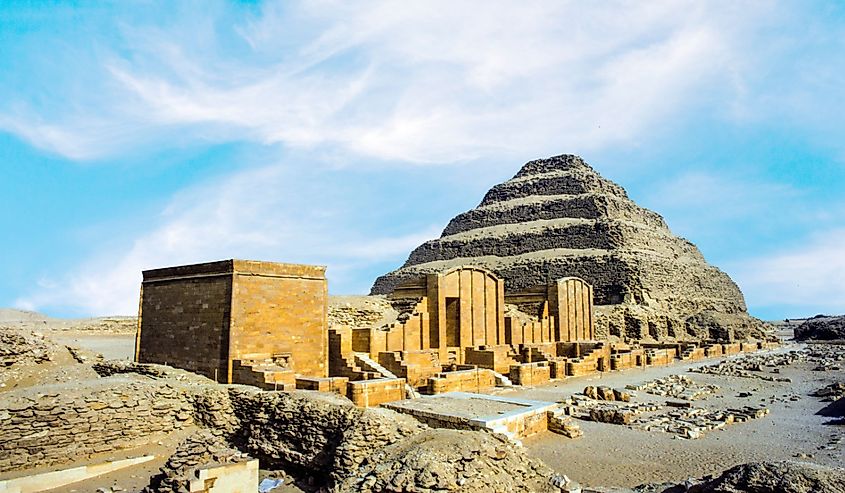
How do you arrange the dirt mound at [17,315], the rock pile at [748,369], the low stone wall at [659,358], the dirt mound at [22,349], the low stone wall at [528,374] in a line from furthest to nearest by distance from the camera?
the dirt mound at [17,315] → the low stone wall at [659,358] → the rock pile at [748,369] → the low stone wall at [528,374] → the dirt mound at [22,349]

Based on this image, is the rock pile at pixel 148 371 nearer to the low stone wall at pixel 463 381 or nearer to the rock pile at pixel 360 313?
the low stone wall at pixel 463 381

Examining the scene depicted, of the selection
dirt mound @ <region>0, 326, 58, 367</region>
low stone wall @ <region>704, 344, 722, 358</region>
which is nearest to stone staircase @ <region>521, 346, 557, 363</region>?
low stone wall @ <region>704, 344, 722, 358</region>

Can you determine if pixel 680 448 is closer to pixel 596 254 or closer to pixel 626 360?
pixel 626 360

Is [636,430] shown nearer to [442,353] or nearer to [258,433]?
[258,433]

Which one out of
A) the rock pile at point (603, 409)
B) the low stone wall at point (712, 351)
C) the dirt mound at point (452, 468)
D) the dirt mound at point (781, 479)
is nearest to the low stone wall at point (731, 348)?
the low stone wall at point (712, 351)

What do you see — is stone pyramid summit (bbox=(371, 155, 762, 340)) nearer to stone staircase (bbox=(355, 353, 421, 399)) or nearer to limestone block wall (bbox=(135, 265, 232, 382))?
stone staircase (bbox=(355, 353, 421, 399))

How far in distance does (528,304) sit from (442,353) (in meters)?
12.7

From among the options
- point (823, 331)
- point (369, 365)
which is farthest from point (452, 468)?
point (823, 331)

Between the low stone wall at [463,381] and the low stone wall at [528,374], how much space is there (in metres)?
1.12

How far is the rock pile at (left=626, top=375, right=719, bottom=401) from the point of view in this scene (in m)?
15.2

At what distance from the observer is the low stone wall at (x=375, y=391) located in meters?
10.6

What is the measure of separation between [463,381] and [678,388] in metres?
6.51

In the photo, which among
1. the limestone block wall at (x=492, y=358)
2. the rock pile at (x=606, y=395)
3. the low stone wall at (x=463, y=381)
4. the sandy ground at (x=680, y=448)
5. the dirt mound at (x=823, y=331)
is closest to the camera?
the sandy ground at (x=680, y=448)

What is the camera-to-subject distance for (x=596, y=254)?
4747 centimetres
